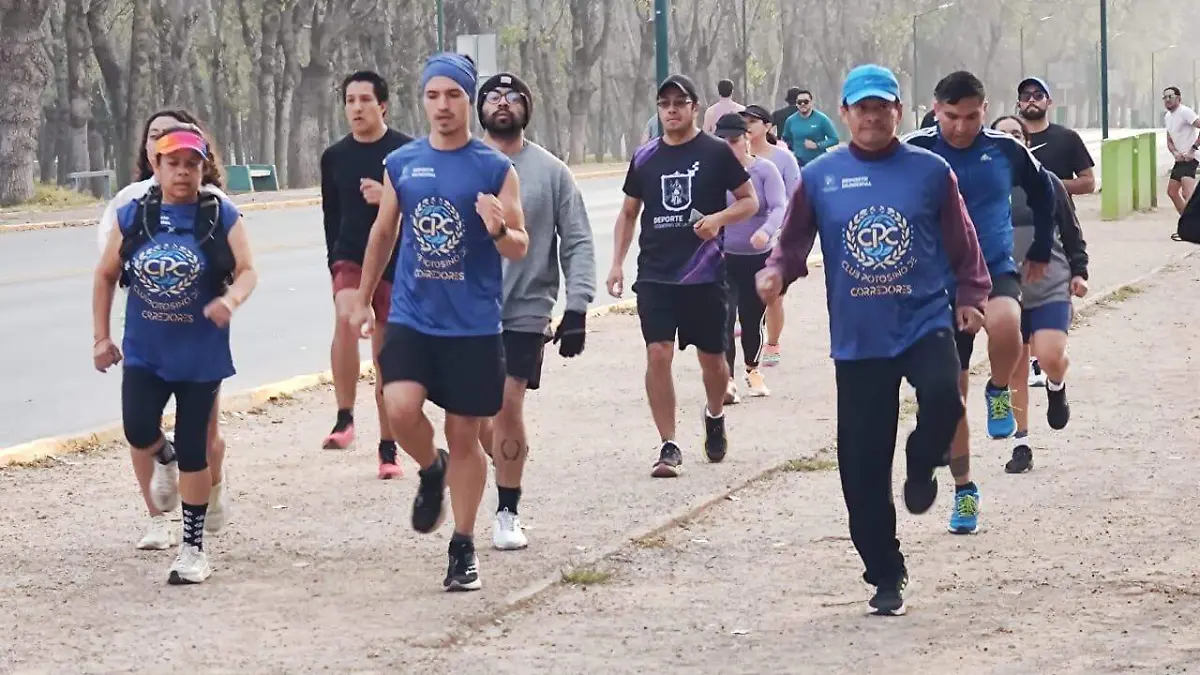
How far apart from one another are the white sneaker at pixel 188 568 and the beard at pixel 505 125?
2.06 metres

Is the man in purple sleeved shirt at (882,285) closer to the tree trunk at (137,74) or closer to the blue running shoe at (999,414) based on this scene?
the blue running shoe at (999,414)

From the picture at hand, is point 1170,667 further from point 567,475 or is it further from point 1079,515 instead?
point 567,475

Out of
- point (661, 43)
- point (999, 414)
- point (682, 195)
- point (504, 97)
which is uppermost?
point (661, 43)

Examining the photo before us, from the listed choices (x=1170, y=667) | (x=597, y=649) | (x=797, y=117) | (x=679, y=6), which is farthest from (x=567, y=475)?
(x=679, y=6)

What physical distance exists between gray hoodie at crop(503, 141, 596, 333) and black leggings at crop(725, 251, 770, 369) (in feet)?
12.5

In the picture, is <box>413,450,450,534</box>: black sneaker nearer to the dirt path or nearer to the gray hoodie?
the dirt path

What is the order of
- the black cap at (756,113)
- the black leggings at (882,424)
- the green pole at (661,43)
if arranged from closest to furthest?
the black leggings at (882,424) < the black cap at (756,113) < the green pole at (661,43)

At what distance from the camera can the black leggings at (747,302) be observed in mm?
12922

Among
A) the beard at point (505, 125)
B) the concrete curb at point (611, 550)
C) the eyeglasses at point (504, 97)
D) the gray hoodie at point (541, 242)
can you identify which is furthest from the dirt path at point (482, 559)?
the eyeglasses at point (504, 97)

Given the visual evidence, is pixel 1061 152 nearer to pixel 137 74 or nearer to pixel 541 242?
pixel 541 242

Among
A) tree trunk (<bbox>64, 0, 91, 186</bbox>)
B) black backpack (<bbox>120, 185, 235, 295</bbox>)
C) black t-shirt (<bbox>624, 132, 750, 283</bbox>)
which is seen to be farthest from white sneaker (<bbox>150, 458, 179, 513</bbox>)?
tree trunk (<bbox>64, 0, 91, 186</bbox>)

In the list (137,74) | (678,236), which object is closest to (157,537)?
(678,236)

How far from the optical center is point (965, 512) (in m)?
8.55

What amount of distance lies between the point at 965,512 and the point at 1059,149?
134 inches
